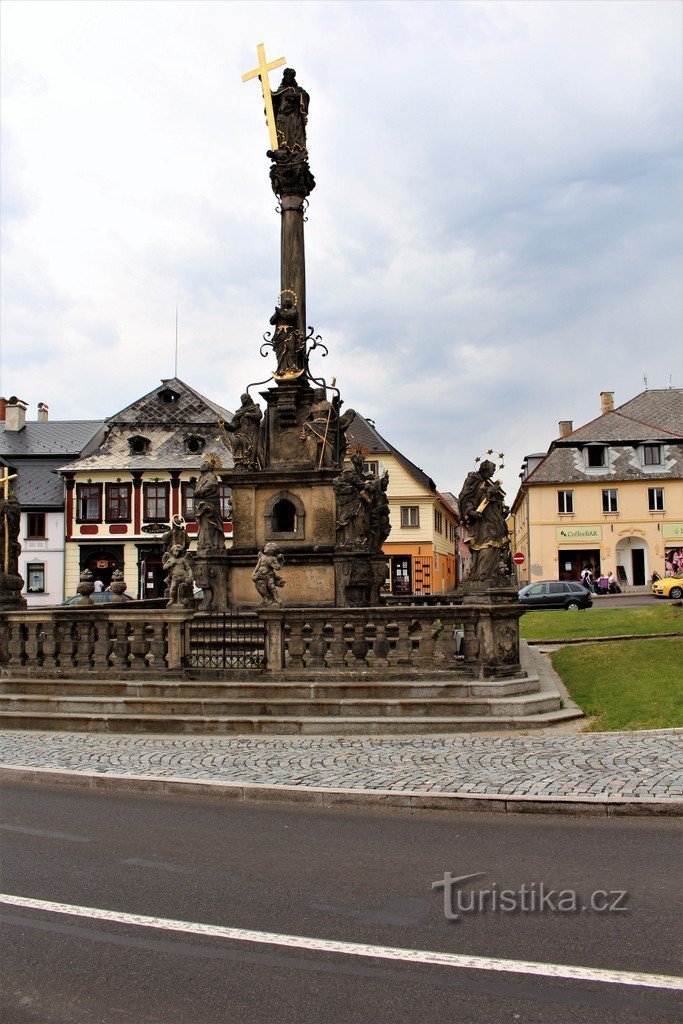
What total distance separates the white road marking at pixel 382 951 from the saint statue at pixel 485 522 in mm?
10284

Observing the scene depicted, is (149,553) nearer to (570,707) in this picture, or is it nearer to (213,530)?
(213,530)

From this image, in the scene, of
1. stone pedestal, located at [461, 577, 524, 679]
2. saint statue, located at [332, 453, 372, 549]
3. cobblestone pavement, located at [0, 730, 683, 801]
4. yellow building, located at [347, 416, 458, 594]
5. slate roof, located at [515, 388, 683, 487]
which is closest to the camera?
cobblestone pavement, located at [0, 730, 683, 801]

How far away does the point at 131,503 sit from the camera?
53.0 metres

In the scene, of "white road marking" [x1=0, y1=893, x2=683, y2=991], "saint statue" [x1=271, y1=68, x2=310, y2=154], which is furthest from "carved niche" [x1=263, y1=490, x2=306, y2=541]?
"white road marking" [x1=0, y1=893, x2=683, y2=991]

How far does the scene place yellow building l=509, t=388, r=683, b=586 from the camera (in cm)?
5428

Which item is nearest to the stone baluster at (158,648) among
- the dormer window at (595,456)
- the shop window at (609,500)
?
the shop window at (609,500)

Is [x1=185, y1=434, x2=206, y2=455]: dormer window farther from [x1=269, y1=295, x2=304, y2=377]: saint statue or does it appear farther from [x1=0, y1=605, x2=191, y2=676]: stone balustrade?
[x1=0, y1=605, x2=191, y2=676]: stone balustrade

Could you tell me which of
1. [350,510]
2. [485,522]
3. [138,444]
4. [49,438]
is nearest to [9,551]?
[350,510]

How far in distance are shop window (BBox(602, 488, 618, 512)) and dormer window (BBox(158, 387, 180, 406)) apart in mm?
27656

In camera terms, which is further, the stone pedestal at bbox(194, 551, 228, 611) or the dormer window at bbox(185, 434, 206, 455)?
the dormer window at bbox(185, 434, 206, 455)

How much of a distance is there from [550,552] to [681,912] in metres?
52.0

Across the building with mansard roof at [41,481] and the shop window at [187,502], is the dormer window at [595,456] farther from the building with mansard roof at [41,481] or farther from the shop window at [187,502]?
the building with mansard roof at [41,481]

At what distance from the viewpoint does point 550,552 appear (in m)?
55.8

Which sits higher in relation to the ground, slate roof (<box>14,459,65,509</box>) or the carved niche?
slate roof (<box>14,459,65,509</box>)
